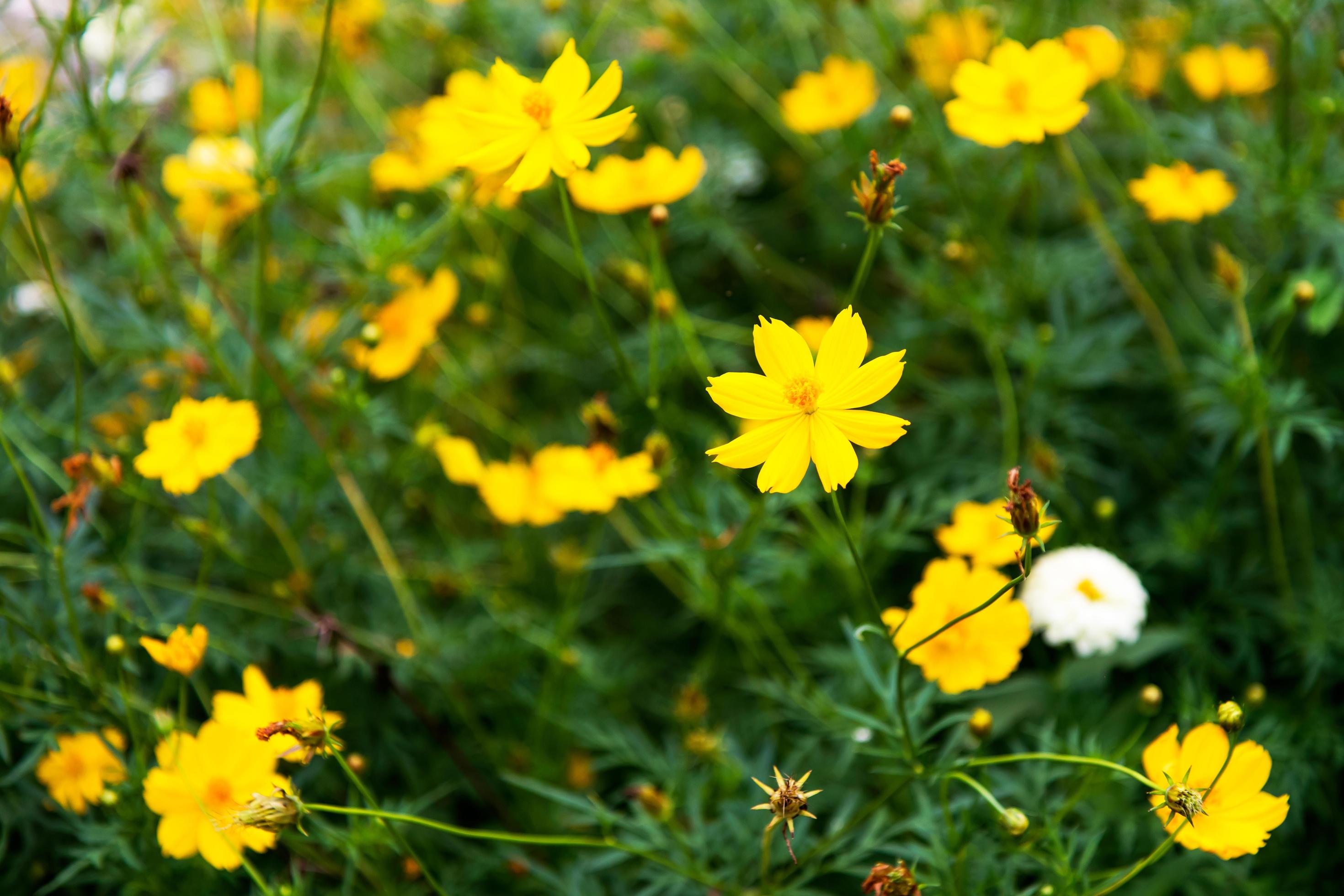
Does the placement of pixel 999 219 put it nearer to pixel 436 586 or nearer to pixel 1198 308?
pixel 1198 308

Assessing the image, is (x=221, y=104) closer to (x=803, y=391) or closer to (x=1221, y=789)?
(x=803, y=391)

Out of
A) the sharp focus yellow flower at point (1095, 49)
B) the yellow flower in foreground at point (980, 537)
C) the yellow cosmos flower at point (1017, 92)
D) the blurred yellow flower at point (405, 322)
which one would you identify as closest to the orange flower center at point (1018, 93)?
the yellow cosmos flower at point (1017, 92)

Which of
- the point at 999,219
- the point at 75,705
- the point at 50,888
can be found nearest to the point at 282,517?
the point at 75,705

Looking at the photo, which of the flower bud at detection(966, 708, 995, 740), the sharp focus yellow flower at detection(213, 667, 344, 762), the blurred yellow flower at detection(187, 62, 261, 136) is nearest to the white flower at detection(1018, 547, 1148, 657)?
the flower bud at detection(966, 708, 995, 740)

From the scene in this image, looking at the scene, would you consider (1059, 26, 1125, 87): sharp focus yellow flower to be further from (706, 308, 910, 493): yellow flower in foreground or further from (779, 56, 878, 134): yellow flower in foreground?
(706, 308, 910, 493): yellow flower in foreground

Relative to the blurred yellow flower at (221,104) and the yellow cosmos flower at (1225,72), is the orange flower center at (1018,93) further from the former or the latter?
the blurred yellow flower at (221,104)
